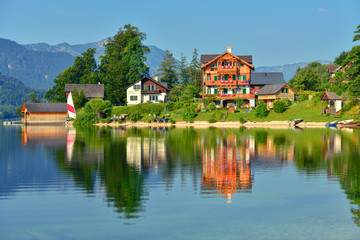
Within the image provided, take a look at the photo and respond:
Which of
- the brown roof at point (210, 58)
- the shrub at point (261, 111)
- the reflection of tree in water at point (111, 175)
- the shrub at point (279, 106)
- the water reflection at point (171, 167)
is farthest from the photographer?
the brown roof at point (210, 58)

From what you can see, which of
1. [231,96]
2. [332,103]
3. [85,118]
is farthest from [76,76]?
[332,103]

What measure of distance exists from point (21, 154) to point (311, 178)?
86.4 feet

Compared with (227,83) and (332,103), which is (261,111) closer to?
(332,103)

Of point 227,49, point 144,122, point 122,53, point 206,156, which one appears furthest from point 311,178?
point 122,53

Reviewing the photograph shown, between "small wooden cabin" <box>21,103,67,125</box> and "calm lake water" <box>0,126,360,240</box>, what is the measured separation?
79.0 metres

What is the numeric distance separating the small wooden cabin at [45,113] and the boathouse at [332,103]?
6438 centimetres

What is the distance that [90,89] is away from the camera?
398 ft

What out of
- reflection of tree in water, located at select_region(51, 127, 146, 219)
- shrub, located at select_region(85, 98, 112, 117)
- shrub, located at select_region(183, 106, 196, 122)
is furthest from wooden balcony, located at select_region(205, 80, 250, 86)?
reflection of tree in water, located at select_region(51, 127, 146, 219)

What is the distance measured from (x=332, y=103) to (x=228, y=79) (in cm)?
2613

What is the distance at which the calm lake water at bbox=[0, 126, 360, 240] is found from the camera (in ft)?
56.4

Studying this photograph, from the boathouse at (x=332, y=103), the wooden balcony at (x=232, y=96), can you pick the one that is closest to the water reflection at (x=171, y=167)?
the boathouse at (x=332, y=103)

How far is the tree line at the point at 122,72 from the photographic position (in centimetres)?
12196

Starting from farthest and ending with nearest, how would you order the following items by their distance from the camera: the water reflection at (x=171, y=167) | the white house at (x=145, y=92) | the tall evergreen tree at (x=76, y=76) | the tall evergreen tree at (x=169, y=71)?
the tall evergreen tree at (x=169, y=71)
the tall evergreen tree at (x=76, y=76)
the white house at (x=145, y=92)
the water reflection at (x=171, y=167)

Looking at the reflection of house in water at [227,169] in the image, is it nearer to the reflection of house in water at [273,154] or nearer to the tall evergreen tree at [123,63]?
the reflection of house in water at [273,154]
